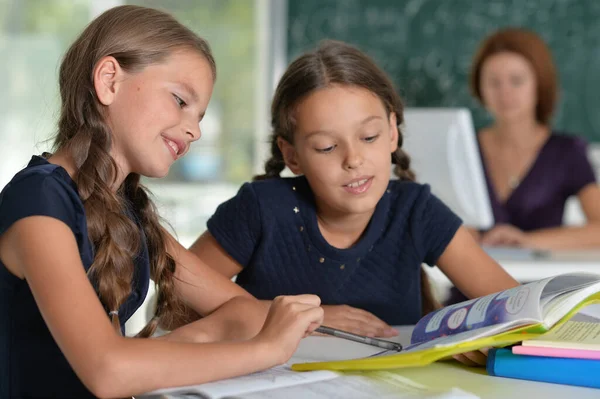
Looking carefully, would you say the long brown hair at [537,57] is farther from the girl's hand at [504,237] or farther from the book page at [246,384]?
the book page at [246,384]

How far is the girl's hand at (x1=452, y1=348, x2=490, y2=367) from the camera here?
3.51ft

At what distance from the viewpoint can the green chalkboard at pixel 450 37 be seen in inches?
181

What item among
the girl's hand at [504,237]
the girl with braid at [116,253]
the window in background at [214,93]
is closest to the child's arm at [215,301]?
the girl with braid at [116,253]

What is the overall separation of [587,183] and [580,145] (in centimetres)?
17

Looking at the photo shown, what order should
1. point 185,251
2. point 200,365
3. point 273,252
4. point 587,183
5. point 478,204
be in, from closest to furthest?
point 200,365 → point 185,251 → point 273,252 → point 478,204 → point 587,183

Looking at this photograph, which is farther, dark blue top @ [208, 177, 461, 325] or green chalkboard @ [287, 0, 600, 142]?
green chalkboard @ [287, 0, 600, 142]

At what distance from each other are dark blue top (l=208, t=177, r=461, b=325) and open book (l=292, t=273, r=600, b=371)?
1.54 ft

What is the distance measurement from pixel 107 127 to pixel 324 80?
1.60ft

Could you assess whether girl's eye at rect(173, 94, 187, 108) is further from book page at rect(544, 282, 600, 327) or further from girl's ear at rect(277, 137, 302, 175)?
book page at rect(544, 282, 600, 327)

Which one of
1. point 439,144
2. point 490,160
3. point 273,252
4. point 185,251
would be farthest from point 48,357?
point 490,160

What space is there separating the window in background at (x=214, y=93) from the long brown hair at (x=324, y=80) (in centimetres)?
312

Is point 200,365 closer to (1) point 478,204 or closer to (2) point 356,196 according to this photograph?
(2) point 356,196

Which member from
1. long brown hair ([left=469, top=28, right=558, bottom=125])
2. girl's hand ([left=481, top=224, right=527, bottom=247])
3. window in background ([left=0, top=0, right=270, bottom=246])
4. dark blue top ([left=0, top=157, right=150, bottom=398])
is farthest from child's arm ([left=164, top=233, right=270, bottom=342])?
window in background ([left=0, top=0, right=270, bottom=246])

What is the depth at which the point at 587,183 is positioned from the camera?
3.39 metres
